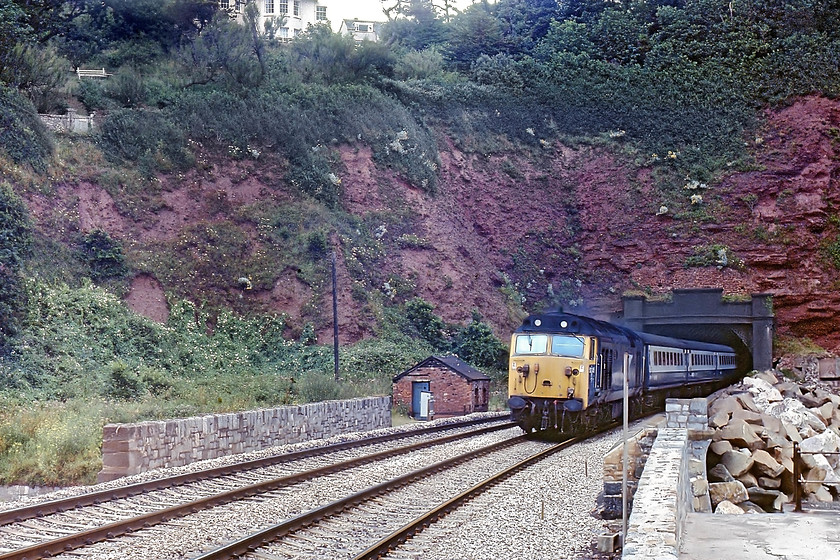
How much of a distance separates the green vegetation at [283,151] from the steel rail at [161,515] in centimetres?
417

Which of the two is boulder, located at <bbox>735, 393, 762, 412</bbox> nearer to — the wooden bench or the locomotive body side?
the locomotive body side

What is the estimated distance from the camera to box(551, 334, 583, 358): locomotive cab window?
2038cm

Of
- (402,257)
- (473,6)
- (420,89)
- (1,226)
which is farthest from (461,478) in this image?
(473,6)

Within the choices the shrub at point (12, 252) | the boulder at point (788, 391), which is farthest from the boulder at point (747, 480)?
the shrub at point (12, 252)

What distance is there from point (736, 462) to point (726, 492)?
6.35ft

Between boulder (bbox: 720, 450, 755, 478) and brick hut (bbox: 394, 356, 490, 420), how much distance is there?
1516 centimetres

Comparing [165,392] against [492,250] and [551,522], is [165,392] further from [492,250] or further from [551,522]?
[492,250]

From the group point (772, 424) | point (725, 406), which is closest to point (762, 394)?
point (772, 424)

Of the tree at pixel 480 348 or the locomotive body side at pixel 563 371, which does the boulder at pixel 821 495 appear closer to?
the locomotive body side at pixel 563 371

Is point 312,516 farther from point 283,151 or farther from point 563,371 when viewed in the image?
point 283,151

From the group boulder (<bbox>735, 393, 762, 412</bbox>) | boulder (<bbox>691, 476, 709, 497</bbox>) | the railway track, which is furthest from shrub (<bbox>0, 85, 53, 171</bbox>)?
boulder (<bbox>691, 476, 709, 497</bbox>)

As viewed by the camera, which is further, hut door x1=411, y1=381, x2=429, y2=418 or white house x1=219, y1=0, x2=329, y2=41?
white house x1=219, y1=0, x2=329, y2=41

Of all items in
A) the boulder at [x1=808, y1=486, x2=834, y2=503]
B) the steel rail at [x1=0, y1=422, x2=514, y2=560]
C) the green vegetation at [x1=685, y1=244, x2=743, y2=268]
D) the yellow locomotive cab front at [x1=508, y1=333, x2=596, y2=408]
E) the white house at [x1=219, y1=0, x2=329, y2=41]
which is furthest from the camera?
the white house at [x1=219, y1=0, x2=329, y2=41]

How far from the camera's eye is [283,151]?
134 feet
